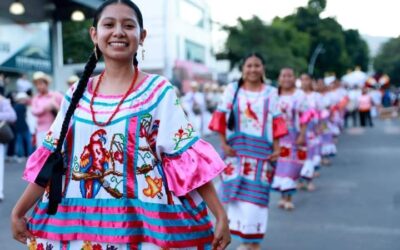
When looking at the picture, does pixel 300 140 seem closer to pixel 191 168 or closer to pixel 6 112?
pixel 6 112

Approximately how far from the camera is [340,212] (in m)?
7.61

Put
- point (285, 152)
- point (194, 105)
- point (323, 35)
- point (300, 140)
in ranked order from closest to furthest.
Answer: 1. point (285, 152)
2. point (300, 140)
3. point (194, 105)
4. point (323, 35)

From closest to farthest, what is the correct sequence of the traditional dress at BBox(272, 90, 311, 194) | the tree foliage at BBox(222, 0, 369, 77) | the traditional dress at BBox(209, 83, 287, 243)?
1. the traditional dress at BBox(209, 83, 287, 243)
2. the traditional dress at BBox(272, 90, 311, 194)
3. the tree foliage at BBox(222, 0, 369, 77)

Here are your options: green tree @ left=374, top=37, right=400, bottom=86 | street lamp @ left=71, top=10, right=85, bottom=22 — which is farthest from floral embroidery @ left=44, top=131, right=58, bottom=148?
green tree @ left=374, top=37, right=400, bottom=86

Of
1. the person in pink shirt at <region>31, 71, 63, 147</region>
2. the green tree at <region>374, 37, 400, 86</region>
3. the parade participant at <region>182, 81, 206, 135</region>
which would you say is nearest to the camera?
the person in pink shirt at <region>31, 71, 63, 147</region>

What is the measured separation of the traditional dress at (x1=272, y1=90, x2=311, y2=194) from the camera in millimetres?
7699

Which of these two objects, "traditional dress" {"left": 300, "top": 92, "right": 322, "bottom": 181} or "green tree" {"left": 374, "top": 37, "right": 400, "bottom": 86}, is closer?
"traditional dress" {"left": 300, "top": 92, "right": 322, "bottom": 181}

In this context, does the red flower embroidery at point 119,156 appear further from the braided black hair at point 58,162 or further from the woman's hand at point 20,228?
the woman's hand at point 20,228

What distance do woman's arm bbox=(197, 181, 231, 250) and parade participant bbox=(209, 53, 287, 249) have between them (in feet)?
9.53

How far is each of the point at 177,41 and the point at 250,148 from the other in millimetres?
39562

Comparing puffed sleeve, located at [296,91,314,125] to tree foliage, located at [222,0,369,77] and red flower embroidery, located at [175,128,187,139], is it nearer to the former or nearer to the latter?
red flower embroidery, located at [175,128,187,139]

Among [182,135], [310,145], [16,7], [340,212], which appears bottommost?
[340,212]

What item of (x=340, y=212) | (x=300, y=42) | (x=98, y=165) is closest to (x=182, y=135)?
(x=98, y=165)

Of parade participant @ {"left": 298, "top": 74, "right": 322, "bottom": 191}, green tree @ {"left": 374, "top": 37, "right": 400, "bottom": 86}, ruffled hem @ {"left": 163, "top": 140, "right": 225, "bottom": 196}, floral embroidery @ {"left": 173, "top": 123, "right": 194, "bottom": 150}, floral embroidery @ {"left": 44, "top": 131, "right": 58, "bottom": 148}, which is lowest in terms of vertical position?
parade participant @ {"left": 298, "top": 74, "right": 322, "bottom": 191}
